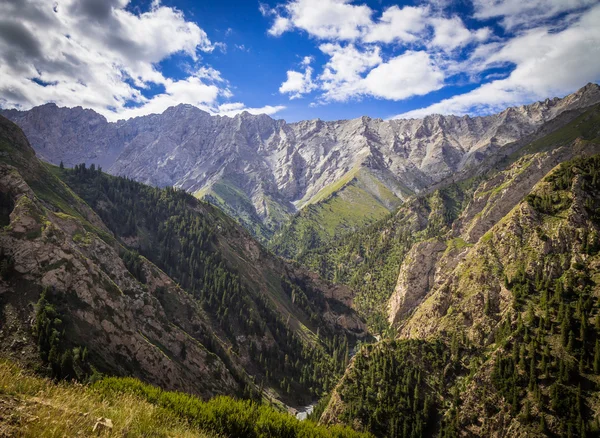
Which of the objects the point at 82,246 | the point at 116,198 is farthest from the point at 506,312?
the point at 116,198

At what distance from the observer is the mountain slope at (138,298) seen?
55781mm

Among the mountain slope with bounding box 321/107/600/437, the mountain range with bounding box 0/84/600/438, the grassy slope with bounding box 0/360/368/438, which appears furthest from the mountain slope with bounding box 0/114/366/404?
the mountain slope with bounding box 321/107/600/437

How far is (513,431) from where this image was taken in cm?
6438

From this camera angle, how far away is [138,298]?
281ft

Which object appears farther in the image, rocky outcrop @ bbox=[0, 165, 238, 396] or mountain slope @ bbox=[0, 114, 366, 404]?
rocky outcrop @ bbox=[0, 165, 238, 396]

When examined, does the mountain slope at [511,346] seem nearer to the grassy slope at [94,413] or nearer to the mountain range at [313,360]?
the mountain range at [313,360]

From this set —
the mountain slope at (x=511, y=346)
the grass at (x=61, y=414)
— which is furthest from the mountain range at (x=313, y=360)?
the mountain slope at (x=511, y=346)

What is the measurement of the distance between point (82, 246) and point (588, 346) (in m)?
123

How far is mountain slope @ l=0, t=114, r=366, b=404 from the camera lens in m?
55.8

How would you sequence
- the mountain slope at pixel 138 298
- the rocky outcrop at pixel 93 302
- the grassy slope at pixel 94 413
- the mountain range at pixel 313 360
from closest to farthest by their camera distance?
the grassy slope at pixel 94 413
the mountain range at pixel 313 360
the mountain slope at pixel 138 298
the rocky outcrop at pixel 93 302

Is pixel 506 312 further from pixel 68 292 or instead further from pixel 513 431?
pixel 68 292

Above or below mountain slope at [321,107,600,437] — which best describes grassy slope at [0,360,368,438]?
above

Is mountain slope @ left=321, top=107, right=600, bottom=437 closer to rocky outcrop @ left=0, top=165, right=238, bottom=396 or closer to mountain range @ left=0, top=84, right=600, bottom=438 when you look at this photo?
mountain range @ left=0, top=84, right=600, bottom=438

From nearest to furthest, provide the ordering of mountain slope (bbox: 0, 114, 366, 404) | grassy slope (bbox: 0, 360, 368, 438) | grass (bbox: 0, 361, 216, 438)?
grass (bbox: 0, 361, 216, 438), grassy slope (bbox: 0, 360, 368, 438), mountain slope (bbox: 0, 114, 366, 404)
